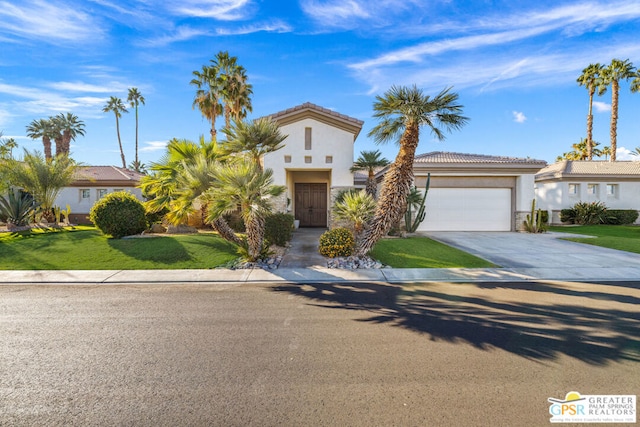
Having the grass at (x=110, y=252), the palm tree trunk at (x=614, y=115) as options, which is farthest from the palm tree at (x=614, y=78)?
the grass at (x=110, y=252)

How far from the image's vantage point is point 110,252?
11125 millimetres

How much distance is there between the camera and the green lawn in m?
10.1

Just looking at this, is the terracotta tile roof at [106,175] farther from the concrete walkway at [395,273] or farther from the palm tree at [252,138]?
the palm tree at [252,138]

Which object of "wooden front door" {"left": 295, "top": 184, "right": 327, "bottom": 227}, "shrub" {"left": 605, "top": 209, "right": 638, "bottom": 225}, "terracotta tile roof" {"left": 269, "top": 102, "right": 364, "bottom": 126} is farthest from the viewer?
"shrub" {"left": 605, "top": 209, "right": 638, "bottom": 225}

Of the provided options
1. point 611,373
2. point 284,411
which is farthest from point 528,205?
point 284,411

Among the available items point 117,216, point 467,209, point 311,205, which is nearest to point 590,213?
point 467,209

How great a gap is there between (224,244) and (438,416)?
10529mm

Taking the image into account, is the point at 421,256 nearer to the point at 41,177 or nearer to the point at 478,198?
the point at 478,198

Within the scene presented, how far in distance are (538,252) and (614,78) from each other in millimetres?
31557

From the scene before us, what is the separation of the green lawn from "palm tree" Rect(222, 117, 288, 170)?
591cm

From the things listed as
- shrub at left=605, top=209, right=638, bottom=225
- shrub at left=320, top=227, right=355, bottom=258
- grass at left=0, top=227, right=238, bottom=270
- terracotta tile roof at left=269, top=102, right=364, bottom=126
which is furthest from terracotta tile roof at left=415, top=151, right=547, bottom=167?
grass at left=0, top=227, right=238, bottom=270

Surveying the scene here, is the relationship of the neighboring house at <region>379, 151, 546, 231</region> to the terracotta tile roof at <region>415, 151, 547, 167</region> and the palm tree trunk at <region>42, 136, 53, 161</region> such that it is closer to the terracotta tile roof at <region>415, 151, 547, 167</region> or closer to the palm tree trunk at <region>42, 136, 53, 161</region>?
the terracotta tile roof at <region>415, 151, 547, 167</region>

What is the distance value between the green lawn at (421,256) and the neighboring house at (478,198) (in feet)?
18.9

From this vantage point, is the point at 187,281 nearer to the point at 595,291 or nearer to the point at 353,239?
the point at 353,239
